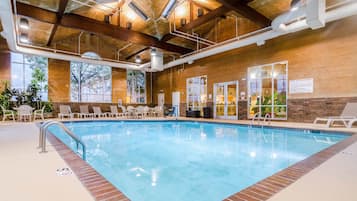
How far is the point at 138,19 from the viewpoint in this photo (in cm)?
955

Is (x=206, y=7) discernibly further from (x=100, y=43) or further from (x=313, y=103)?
(x=100, y=43)

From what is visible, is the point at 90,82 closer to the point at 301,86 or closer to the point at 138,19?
the point at 138,19

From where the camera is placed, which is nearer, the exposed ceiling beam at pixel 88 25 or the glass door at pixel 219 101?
the exposed ceiling beam at pixel 88 25

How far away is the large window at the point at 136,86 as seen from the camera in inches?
594

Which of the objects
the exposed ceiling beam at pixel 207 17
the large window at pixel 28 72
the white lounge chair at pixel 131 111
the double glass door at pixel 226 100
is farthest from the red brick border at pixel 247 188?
the large window at pixel 28 72

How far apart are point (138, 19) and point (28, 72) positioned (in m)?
7.41

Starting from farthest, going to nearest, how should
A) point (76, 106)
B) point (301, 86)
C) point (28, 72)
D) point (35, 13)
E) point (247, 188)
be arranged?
point (76, 106) → point (28, 72) → point (301, 86) → point (35, 13) → point (247, 188)

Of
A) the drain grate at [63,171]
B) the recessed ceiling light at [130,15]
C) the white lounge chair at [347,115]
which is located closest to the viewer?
the drain grate at [63,171]

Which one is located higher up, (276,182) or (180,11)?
(180,11)

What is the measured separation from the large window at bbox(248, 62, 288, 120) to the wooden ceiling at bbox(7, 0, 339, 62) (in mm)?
2093

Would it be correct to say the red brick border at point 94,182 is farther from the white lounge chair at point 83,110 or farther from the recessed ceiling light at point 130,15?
the white lounge chair at point 83,110

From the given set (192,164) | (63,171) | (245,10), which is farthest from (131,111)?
(63,171)

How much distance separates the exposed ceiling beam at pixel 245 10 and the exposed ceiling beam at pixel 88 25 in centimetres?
460

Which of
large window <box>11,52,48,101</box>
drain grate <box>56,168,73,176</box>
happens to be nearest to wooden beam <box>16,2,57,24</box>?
large window <box>11,52,48,101</box>
